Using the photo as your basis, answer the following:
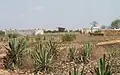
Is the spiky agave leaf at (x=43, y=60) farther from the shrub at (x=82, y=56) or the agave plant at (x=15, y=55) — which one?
the shrub at (x=82, y=56)

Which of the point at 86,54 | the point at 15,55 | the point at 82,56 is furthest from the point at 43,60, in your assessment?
the point at 86,54

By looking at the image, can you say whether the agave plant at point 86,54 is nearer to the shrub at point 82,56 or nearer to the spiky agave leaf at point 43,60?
the shrub at point 82,56

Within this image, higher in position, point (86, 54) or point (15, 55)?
point (15, 55)

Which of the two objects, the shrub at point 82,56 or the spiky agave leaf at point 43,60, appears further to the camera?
the shrub at point 82,56

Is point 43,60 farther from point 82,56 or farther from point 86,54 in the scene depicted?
point 86,54

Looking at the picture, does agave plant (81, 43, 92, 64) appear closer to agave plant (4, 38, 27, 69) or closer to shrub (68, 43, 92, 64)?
shrub (68, 43, 92, 64)

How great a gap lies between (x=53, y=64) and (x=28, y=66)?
1.45 meters

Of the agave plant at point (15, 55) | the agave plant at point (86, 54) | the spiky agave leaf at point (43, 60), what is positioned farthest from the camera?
the agave plant at point (86, 54)

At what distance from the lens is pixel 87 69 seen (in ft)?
45.7

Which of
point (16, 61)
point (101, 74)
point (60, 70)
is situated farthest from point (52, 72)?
point (101, 74)

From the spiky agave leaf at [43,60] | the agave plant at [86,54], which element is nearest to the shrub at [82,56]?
the agave plant at [86,54]

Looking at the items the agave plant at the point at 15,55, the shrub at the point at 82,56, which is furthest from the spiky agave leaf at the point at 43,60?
the shrub at the point at 82,56

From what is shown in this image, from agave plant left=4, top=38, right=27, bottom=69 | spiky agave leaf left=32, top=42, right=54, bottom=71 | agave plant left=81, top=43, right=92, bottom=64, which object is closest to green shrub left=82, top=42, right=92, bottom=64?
agave plant left=81, top=43, right=92, bottom=64

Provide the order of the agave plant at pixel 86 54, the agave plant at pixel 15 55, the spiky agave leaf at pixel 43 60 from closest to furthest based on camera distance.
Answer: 1. the spiky agave leaf at pixel 43 60
2. the agave plant at pixel 15 55
3. the agave plant at pixel 86 54
